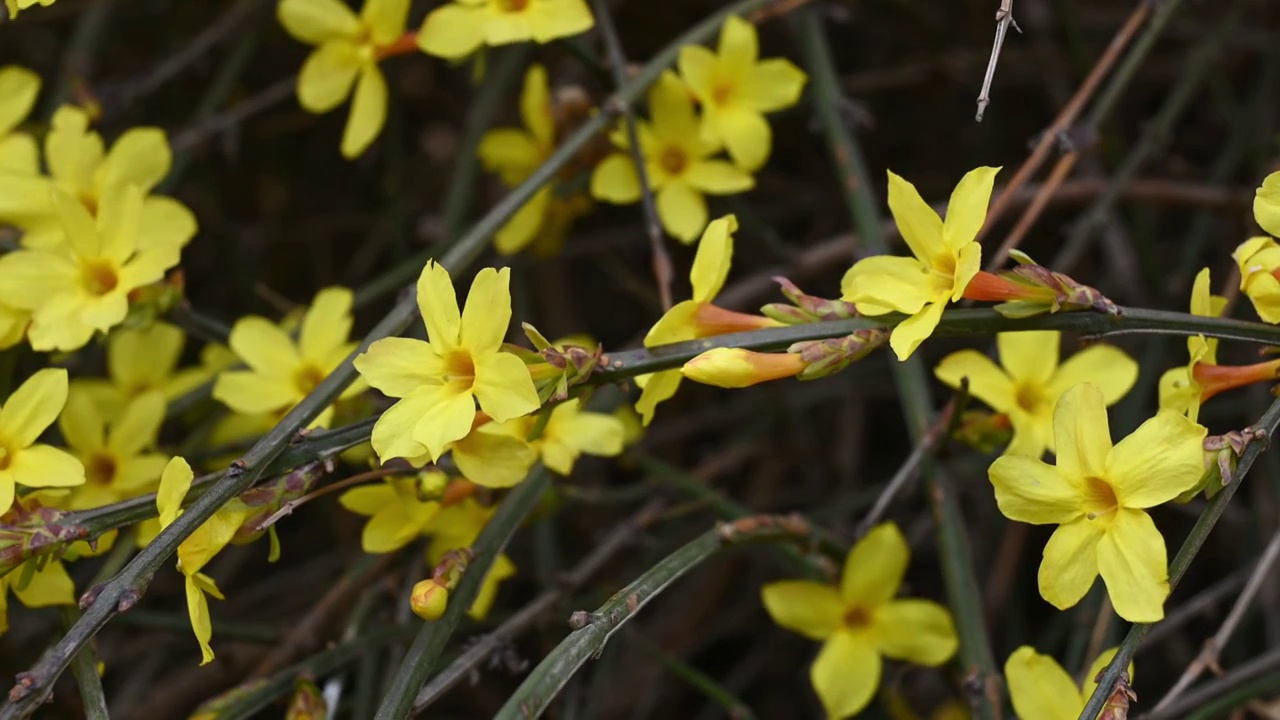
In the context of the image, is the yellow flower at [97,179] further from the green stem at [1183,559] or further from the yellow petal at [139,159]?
the green stem at [1183,559]

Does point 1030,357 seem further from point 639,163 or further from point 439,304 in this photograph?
point 439,304

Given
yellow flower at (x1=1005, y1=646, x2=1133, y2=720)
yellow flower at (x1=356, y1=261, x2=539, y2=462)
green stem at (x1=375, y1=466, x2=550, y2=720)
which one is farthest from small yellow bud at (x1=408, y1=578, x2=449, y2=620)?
yellow flower at (x1=1005, y1=646, x2=1133, y2=720)

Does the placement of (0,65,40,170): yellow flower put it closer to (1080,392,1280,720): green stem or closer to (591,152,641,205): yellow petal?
(591,152,641,205): yellow petal

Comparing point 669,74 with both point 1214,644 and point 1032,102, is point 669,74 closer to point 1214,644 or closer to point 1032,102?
point 1214,644

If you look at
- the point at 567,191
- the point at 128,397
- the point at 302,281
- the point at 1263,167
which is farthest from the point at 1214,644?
the point at 302,281

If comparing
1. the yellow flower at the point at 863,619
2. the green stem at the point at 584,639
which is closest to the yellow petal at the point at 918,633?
the yellow flower at the point at 863,619
